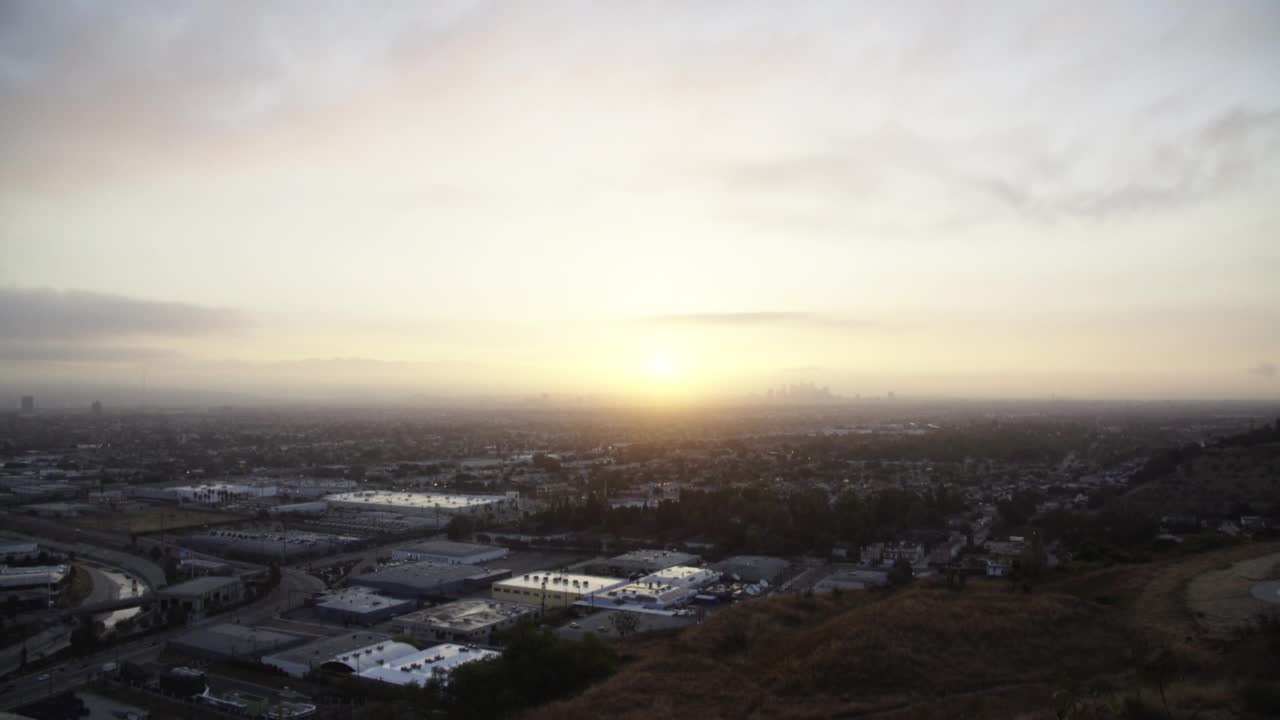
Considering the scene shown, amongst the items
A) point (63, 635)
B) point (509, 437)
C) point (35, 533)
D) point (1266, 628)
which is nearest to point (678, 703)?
point (1266, 628)


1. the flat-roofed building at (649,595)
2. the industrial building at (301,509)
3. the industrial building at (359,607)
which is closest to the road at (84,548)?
the industrial building at (359,607)

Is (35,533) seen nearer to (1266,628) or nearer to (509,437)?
(1266,628)

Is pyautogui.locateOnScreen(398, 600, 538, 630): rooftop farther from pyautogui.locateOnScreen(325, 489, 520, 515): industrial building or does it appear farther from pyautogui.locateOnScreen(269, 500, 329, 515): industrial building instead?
pyautogui.locateOnScreen(269, 500, 329, 515): industrial building

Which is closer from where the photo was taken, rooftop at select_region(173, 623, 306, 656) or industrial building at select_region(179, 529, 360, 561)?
rooftop at select_region(173, 623, 306, 656)

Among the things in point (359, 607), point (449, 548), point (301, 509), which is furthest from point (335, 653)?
point (301, 509)

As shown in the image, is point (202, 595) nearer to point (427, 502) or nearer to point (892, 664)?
point (427, 502)

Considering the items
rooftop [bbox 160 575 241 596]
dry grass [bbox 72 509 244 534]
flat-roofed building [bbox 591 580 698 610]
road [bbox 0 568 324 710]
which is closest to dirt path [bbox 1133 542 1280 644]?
flat-roofed building [bbox 591 580 698 610]
